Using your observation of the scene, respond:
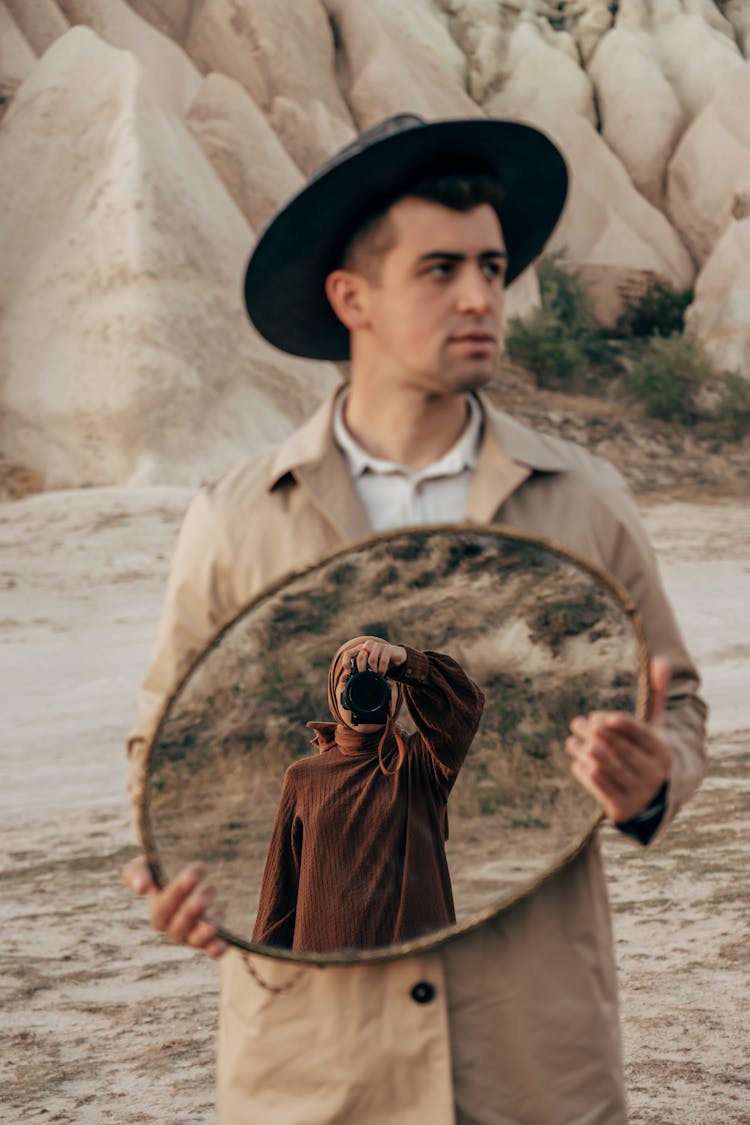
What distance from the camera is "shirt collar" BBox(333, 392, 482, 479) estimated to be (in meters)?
1.60

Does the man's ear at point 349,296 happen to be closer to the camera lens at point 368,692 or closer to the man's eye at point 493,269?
the man's eye at point 493,269

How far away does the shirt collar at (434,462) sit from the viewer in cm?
160

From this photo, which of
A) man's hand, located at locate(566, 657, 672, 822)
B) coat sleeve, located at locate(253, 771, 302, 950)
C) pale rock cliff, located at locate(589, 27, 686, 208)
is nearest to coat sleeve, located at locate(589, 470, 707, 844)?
man's hand, located at locate(566, 657, 672, 822)

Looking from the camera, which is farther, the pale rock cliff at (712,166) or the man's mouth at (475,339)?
the pale rock cliff at (712,166)

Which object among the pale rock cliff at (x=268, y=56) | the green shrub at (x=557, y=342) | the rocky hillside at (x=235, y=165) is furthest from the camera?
the pale rock cliff at (x=268, y=56)

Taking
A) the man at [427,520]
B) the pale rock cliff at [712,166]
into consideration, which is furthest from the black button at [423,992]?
the pale rock cliff at [712,166]

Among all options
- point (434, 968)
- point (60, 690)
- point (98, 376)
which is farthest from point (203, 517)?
point (98, 376)

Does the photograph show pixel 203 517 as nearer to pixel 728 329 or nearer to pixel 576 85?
pixel 728 329

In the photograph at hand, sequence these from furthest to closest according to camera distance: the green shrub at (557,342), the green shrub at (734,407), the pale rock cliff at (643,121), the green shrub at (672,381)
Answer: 1. the pale rock cliff at (643,121)
2. the green shrub at (557,342)
3. the green shrub at (672,381)
4. the green shrub at (734,407)

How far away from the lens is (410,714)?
1.65 meters

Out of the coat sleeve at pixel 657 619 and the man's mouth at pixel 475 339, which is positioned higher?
the man's mouth at pixel 475 339

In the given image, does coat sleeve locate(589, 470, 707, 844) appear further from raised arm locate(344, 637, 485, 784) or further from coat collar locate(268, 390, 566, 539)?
raised arm locate(344, 637, 485, 784)

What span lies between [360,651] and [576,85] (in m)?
26.4

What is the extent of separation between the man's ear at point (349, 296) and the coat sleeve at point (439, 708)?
0.38 meters
